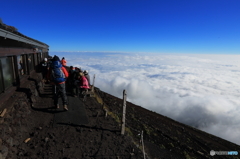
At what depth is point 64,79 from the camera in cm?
580

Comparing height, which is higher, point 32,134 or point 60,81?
point 60,81

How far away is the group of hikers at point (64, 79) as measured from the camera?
5.61m

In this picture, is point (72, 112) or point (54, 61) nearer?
point (54, 61)

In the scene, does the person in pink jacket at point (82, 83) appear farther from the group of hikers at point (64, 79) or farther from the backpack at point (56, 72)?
the backpack at point (56, 72)

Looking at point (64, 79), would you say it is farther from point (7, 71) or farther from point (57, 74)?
point (7, 71)

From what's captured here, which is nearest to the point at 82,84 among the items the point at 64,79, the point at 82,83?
the point at 82,83

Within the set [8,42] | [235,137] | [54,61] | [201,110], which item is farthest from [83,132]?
[201,110]

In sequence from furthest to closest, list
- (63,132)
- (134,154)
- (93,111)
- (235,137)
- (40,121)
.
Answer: (235,137) < (93,111) < (40,121) < (63,132) < (134,154)

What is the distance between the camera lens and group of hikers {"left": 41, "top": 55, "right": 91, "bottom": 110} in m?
5.61

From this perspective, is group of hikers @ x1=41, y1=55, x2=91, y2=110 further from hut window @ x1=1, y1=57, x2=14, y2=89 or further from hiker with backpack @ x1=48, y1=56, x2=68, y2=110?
hut window @ x1=1, y1=57, x2=14, y2=89

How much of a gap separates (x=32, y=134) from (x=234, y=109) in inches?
8286

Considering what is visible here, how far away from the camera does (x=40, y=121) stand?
536cm

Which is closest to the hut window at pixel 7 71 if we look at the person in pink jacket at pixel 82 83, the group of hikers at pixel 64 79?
the group of hikers at pixel 64 79

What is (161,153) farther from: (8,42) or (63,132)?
(8,42)
